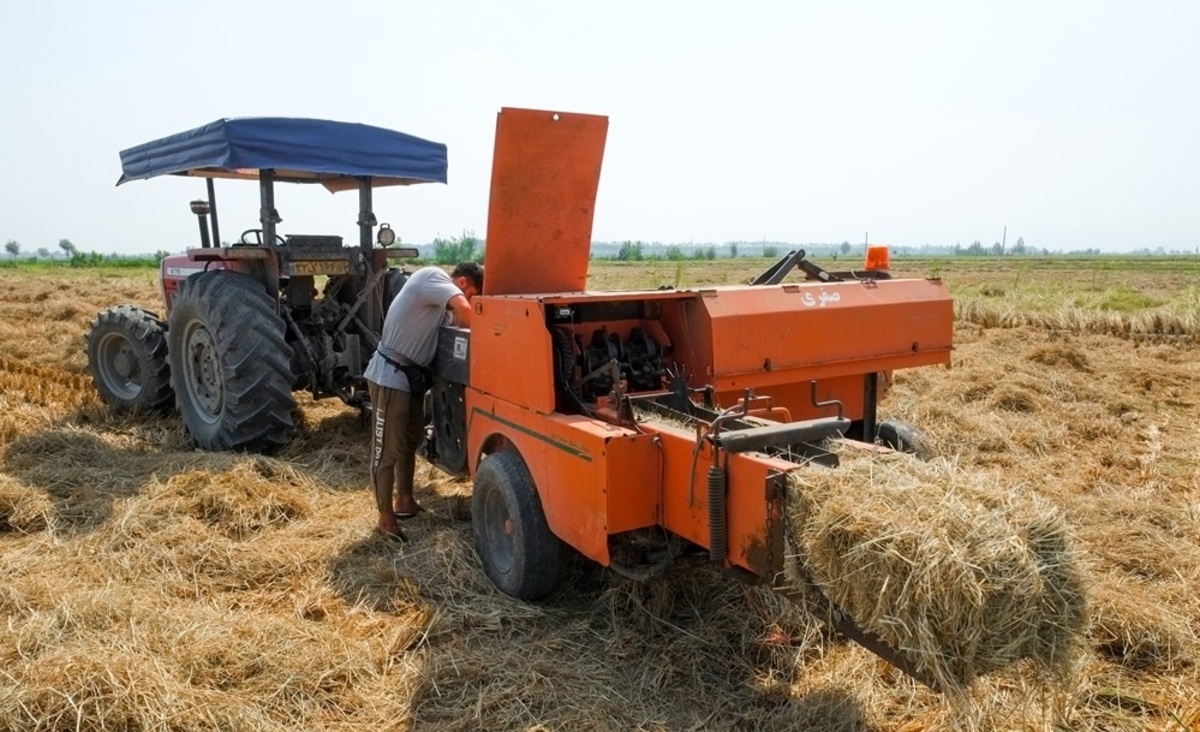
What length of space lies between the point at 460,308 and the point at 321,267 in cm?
223

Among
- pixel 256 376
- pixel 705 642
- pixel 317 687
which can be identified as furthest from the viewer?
pixel 256 376

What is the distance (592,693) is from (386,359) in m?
2.28

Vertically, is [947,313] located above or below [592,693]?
above

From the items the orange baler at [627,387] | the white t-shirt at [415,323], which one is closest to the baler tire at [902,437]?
the orange baler at [627,387]

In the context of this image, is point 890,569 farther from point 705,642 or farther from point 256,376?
point 256,376

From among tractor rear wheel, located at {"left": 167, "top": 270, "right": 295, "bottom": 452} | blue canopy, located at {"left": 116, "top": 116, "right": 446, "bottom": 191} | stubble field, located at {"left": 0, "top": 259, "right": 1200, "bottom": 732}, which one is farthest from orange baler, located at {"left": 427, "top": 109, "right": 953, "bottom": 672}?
blue canopy, located at {"left": 116, "top": 116, "right": 446, "bottom": 191}

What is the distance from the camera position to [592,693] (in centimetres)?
325

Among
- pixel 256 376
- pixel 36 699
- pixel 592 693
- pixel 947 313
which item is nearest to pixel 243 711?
pixel 36 699

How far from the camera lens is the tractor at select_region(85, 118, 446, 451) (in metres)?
5.86

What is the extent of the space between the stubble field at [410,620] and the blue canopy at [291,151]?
198 centimetres

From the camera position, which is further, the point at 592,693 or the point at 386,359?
the point at 386,359

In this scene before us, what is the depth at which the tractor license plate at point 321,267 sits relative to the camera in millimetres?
6289

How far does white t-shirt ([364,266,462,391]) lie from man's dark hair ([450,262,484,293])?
94 millimetres

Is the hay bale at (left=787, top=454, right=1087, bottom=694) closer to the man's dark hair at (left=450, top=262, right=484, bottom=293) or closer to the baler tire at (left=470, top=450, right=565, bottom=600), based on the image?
the baler tire at (left=470, top=450, right=565, bottom=600)
